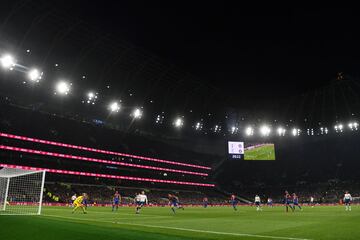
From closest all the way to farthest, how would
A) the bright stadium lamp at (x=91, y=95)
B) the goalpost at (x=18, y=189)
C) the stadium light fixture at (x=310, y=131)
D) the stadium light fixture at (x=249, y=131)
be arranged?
the goalpost at (x=18, y=189), the bright stadium lamp at (x=91, y=95), the stadium light fixture at (x=310, y=131), the stadium light fixture at (x=249, y=131)

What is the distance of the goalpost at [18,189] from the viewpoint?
2269cm

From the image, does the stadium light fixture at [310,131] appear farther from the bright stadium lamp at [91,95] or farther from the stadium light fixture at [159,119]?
the bright stadium lamp at [91,95]

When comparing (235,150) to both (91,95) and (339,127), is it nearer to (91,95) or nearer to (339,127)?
(339,127)

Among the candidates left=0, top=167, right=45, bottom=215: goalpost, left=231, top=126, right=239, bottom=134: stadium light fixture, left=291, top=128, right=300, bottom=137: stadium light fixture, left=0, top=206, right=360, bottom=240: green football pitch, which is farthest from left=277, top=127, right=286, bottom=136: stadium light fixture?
left=0, top=206, right=360, bottom=240: green football pitch

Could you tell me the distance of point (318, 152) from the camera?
92375 mm

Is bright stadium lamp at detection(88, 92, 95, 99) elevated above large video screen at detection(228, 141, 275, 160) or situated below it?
above

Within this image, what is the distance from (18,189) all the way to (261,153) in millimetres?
59679

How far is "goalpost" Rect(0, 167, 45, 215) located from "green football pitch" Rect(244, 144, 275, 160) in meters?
53.3

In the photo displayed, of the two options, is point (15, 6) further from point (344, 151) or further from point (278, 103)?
point (344, 151)

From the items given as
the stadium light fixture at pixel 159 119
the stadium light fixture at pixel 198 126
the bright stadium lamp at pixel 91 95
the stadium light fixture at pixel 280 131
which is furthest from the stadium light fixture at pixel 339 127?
the bright stadium lamp at pixel 91 95

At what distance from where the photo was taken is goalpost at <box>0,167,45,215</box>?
22688mm

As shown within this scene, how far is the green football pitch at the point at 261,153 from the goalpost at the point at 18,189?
53.3 metres

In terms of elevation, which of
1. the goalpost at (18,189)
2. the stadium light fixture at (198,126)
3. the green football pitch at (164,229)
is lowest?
the green football pitch at (164,229)

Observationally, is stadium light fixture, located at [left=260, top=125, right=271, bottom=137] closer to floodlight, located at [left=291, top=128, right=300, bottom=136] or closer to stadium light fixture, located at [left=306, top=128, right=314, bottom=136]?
floodlight, located at [left=291, top=128, right=300, bottom=136]
